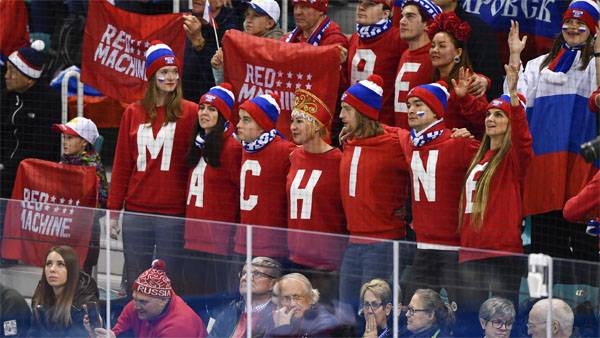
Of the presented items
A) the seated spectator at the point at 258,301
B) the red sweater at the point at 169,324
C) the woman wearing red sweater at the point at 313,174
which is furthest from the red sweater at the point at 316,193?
the red sweater at the point at 169,324

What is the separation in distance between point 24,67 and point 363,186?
3.04 meters

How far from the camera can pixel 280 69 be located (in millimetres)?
8805

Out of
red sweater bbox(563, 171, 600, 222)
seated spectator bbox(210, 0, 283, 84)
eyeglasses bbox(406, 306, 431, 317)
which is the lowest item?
eyeglasses bbox(406, 306, 431, 317)

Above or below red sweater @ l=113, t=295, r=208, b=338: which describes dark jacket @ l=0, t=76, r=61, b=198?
above

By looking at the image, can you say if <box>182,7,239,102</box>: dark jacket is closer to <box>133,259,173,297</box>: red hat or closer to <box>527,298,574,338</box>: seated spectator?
<box>133,259,173,297</box>: red hat

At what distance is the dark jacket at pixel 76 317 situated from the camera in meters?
7.82

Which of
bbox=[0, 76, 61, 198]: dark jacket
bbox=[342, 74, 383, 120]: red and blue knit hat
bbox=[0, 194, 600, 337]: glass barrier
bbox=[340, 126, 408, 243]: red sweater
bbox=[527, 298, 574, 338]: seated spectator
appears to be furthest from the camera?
bbox=[0, 76, 61, 198]: dark jacket

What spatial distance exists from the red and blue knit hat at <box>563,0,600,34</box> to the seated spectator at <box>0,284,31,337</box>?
10.2ft

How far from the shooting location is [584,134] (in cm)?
792

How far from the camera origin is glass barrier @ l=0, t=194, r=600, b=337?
6.73 metres

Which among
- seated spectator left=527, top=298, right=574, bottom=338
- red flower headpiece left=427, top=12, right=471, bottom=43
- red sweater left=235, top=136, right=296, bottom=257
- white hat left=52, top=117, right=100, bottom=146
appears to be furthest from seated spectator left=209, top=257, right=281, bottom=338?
white hat left=52, top=117, right=100, bottom=146

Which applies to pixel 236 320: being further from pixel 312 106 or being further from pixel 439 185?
pixel 312 106

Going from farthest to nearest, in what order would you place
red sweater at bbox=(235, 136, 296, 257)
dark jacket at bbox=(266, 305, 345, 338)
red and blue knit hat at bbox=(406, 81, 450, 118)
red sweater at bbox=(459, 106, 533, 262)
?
1. red sweater at bbox=(235, 136, 296, 257)
2. red and blue knit hat at bbox=(406, 81, 450, 118)
3. red sweater at bbox=(459, 106, 533, 262)
4. dark jacket at bbox=(266, 305, 345, 338)

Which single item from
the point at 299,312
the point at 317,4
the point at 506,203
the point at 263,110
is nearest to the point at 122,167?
the point at 263,110
